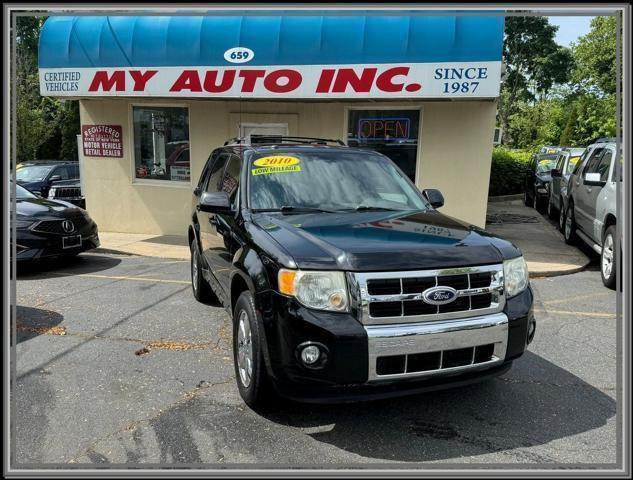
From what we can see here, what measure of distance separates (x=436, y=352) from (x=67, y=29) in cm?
1021

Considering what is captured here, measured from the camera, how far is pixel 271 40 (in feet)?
29.9

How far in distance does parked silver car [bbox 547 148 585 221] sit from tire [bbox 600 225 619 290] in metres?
3.73

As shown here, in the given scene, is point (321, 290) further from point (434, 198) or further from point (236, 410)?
point (434, 198)

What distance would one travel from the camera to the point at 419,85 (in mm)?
8609

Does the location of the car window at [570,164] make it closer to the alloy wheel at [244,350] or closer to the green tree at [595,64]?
the green tree at [595,64]

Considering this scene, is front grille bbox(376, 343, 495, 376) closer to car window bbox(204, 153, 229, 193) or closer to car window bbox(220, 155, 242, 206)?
car window bbox(220, 155, 242, 206)

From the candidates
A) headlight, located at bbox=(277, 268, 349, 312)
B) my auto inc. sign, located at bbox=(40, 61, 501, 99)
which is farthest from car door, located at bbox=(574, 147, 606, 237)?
headlight, located at bbox=(277, 268, 349, 312)

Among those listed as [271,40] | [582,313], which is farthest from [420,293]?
[271,40]

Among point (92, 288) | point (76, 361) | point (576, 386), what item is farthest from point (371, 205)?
point (92, 288)

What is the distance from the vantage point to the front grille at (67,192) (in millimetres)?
13664

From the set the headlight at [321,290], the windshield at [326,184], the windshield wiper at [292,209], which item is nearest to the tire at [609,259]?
the windshield at [326,184]

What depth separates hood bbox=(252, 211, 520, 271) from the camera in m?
3.05

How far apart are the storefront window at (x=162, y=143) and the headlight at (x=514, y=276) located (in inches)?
358

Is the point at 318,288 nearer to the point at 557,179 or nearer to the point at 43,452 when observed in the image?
the point at 43,452
